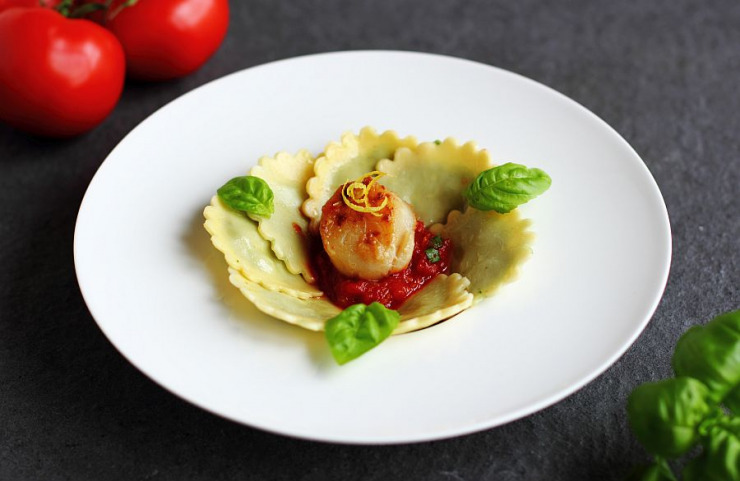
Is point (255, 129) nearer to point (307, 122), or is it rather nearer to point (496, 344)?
point (307, 122)

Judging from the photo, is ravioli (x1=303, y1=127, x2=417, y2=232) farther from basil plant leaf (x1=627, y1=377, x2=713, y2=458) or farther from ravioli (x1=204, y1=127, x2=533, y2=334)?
basil plant leaf (x1=627, y1=377, x2=713, y2=458)

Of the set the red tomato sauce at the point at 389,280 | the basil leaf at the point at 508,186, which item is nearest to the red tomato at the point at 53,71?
the red tomato sauce at the point at 389,280

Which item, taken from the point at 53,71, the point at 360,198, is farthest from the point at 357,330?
the point at 53,71

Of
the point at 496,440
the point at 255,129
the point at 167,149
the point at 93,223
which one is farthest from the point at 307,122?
the point at 496,440

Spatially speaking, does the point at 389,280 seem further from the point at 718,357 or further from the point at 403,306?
the point at 718,357

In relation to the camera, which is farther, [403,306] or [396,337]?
[403,306]

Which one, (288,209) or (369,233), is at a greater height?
(369,233)
